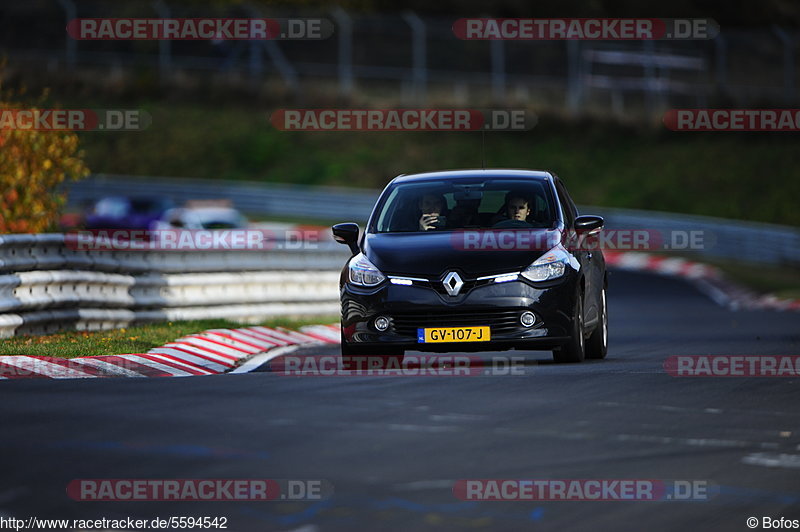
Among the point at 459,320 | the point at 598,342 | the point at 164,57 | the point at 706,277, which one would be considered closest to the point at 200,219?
the point at 706,277

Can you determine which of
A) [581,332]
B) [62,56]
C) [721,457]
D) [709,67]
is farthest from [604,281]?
[62,56]

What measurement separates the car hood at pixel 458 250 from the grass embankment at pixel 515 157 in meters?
31.8

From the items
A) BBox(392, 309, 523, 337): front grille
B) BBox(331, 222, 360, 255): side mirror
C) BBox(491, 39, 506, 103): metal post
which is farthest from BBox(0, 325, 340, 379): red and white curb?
BBox(491, 39, 506, 103): metal post

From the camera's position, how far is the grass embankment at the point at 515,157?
46781mm

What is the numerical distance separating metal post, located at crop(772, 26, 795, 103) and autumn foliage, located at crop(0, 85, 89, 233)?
85.8ft

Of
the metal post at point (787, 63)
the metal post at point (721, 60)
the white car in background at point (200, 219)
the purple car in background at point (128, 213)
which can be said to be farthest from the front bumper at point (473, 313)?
the metal post at point (721, 60)

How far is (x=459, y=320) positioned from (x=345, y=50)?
132ft

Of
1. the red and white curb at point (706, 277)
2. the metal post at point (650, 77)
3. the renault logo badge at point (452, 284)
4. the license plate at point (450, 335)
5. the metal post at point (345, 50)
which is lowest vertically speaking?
the red and white curb at point (706, 277)

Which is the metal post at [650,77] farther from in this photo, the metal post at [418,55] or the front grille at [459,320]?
the front grille at [459,320]

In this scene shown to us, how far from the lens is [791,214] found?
143 ft

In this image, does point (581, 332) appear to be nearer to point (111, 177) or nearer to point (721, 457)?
point (721, 457)

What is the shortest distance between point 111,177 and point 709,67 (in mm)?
18562

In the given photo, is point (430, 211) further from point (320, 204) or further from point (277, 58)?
point (277, 58)

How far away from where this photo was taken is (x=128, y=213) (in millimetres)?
41531
